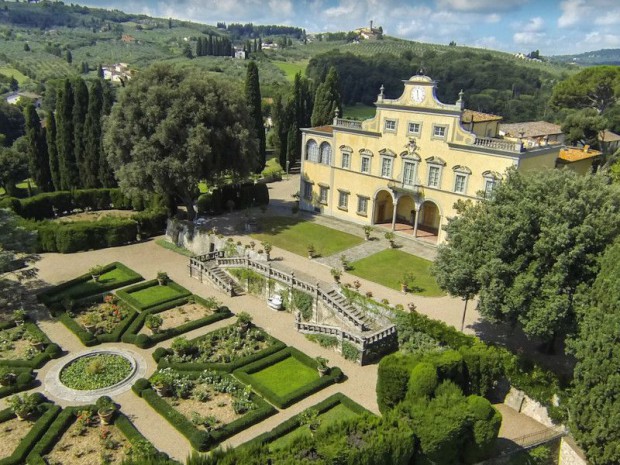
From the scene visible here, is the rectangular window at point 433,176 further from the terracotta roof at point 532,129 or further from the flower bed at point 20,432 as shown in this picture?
the flower bed at point 20,432

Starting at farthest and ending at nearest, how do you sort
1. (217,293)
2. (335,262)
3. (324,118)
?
(324,118) < (335,262) < (217,293)

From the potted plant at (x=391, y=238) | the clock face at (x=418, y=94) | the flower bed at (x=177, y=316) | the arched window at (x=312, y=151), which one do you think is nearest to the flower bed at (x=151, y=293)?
the flower bed at (x=177, y=316)

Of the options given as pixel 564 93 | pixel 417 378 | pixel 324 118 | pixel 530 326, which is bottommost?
pixel 417 378

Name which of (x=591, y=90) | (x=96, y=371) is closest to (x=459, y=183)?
(x=96, y=371)

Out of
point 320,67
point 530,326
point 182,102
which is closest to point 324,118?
point 182,102

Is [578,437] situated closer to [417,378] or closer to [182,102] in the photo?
[417,378]

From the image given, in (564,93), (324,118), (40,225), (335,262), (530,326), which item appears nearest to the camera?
(530,326)
